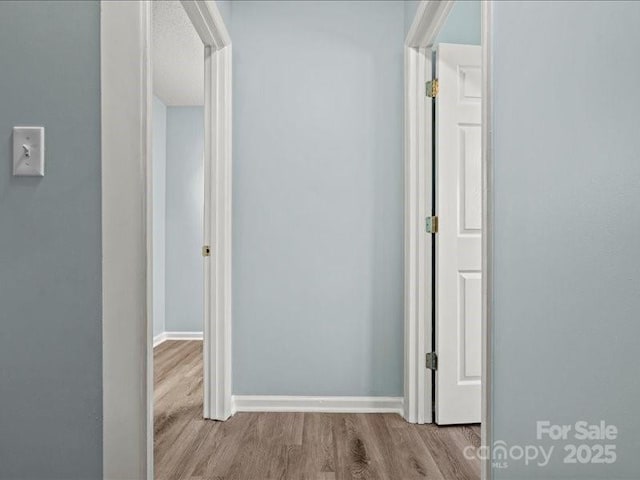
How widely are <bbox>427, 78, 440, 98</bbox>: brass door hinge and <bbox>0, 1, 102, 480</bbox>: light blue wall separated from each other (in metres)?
1.80

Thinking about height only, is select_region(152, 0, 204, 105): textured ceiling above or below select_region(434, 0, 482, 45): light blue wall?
above

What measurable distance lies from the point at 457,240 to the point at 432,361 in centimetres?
65

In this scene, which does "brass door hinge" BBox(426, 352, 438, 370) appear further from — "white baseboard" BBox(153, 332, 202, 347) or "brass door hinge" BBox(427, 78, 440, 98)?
"white baseboard" BBox(153, 332, 202, 347)

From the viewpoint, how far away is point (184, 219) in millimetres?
5027

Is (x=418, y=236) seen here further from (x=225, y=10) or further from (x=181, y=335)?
(x=181, y=335)

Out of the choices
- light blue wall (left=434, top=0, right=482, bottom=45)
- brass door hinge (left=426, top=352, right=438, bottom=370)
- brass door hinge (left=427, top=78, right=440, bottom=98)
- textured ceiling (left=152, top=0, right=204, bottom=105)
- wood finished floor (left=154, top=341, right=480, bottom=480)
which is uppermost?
textured ceiling (left=152, top=0, right=204, bottom=105)

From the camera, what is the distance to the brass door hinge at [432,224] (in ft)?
8.25

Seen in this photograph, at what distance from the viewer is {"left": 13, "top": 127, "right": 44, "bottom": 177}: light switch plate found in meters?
1.18

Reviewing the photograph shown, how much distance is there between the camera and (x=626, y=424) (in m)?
0.99

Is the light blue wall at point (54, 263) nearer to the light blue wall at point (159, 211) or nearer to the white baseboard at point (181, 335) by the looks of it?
the light blue wall at point (159, 211)

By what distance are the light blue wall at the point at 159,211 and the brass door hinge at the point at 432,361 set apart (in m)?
3.12

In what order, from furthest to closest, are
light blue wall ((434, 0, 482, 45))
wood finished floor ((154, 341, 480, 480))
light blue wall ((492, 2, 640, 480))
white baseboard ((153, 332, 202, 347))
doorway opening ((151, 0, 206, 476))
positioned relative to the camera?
white baseboard ((153, 332, 202, 347)) → doorway opening ((151, 0, 206, 476)) → light blue wall ((434, 0, 482, 45)) → wood finished floor ((154, 341, 480, 480)) → light blue wall ((492, 2, 640, 480))

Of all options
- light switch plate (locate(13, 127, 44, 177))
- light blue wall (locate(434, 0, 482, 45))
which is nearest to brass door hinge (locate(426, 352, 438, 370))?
light blue wall (locate(434, 0, 482, 45))

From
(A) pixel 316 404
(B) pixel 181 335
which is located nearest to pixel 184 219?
(B) pixel 181 335
